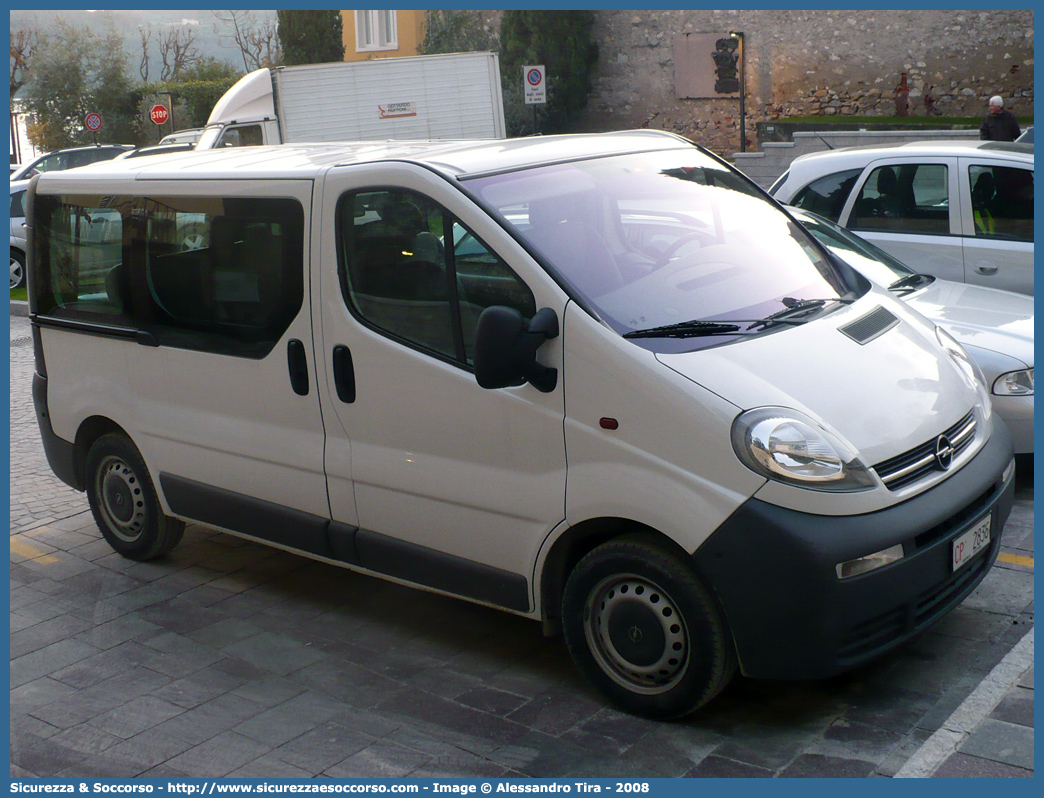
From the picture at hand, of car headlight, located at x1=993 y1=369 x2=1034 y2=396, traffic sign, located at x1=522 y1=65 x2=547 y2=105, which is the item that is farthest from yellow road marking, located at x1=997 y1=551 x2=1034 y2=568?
traffic sign, located at x1=522 y1=65 x2=547 y2=105

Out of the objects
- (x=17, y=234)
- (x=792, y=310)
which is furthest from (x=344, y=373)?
(x=17, y=234)

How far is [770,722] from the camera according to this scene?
3846 mm

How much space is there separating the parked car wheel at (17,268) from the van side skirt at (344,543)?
39.6ft

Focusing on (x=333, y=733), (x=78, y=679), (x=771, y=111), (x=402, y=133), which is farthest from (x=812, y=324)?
(x=771, y=111)

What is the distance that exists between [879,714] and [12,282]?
50.9 ft

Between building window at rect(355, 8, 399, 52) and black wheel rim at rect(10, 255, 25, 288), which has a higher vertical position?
building window at rect(355, 8, 399, 52)

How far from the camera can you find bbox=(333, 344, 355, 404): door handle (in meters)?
4.44

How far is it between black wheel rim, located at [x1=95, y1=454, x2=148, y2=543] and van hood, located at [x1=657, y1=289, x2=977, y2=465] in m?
3.27

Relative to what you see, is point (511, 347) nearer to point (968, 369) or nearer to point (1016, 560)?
point (968, 369)

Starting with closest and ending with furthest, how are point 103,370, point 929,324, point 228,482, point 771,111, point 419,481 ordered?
point 419,481, point 929,324, point 228,482, point 103,370, point 771,111

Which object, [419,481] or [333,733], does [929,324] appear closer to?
[419,481]

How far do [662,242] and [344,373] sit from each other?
4.45 ft

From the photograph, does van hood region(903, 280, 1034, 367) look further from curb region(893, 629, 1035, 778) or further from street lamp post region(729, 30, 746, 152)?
street lamp post region(729, 30, 746, 152)

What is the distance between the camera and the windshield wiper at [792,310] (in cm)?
401
